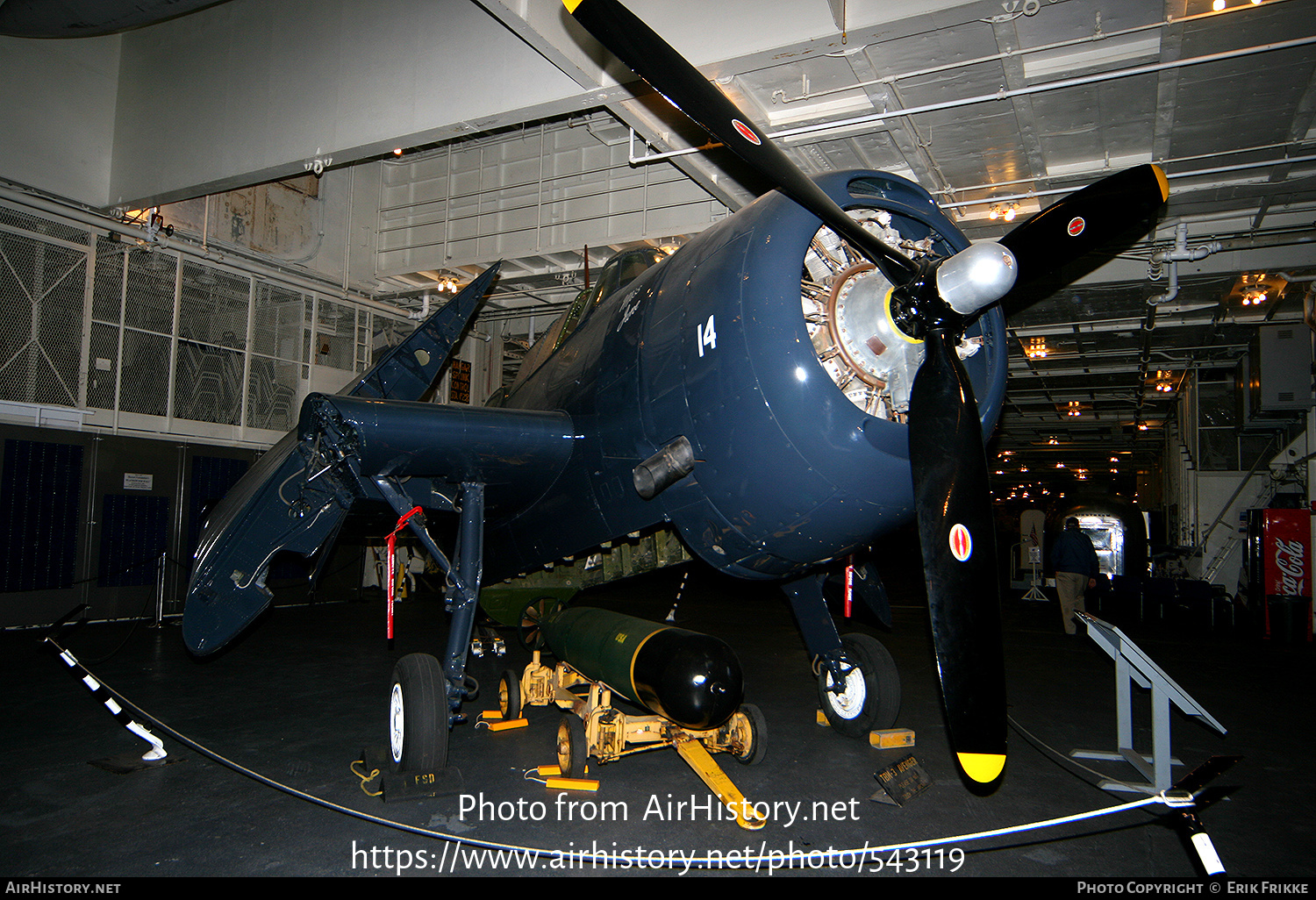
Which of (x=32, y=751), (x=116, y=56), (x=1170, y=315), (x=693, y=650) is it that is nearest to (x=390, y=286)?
(x=116, y=56)

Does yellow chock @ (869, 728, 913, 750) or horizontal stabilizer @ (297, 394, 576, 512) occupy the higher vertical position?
horizontal stabilizer @ (297, 394, 576, 512)

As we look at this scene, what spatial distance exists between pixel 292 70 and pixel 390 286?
20.9ft

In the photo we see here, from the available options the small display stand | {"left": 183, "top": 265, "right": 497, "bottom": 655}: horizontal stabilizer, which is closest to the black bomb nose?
{"left": 183, "top": 265, "right": 497, "bottom": 655}: horizontal stabilizer

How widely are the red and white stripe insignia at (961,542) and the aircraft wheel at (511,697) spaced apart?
15.4 feet

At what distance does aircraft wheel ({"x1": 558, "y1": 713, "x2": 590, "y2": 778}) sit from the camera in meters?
5.12

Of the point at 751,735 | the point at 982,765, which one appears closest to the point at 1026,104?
the point at 751,735

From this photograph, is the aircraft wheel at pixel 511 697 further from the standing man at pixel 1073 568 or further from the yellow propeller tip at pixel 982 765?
the standing man at pixel 1073 568

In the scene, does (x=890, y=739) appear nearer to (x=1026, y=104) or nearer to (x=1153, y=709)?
(x=1153, y=709)

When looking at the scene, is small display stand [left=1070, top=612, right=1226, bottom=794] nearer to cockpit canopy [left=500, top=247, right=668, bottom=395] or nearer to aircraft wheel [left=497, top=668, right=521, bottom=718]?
cockpit canopy [left=500, top=247, right=668, bottom=395]

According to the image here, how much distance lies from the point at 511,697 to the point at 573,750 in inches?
71.1

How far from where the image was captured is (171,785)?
498 cm

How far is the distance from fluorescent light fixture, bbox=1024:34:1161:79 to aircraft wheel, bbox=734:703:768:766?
6668 mm

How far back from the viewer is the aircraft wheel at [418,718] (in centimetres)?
493

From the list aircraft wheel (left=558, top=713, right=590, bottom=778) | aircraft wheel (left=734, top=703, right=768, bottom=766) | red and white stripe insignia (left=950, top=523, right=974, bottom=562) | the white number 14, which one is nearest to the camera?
red and white stripe insignia (left=950, top=523, right=974, bottom=562)
